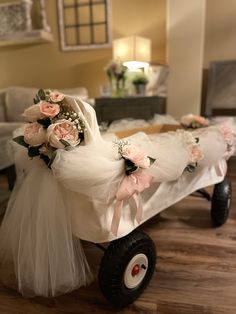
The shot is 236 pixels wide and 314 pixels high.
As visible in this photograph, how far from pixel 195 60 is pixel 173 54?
0.25m

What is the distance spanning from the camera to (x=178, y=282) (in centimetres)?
119

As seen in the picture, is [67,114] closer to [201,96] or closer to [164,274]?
[164,274]

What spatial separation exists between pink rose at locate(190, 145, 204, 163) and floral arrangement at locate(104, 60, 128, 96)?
1719 mm

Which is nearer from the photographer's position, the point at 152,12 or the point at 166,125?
the point at 166,125

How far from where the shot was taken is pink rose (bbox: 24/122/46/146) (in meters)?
0.96

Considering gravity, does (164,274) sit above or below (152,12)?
below

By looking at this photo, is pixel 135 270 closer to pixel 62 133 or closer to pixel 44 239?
pixel 44 239

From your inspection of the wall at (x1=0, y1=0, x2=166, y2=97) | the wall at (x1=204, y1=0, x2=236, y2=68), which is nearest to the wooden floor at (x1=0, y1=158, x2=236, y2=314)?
the wall at (x1=204, y1=0, x2=236, y2=68)

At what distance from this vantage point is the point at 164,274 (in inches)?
49.1

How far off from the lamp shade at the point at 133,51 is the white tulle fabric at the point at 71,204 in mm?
1702

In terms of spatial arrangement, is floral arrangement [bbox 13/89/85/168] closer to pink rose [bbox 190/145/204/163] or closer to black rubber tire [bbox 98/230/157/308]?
black rubber tire [bbox 98/230/157/308]

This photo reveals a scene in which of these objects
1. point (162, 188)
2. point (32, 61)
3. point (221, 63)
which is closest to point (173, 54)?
point (221, 63)

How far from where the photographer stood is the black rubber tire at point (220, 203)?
1.59 metres

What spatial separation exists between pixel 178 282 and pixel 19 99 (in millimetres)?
2755
